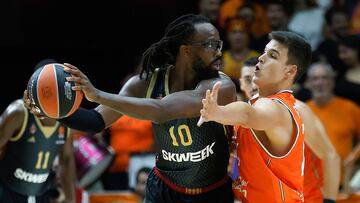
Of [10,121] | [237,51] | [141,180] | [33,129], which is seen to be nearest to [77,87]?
[10,121]

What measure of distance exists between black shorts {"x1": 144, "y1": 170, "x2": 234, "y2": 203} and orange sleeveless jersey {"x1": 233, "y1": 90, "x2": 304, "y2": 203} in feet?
0.88

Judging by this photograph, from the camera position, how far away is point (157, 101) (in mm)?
4297

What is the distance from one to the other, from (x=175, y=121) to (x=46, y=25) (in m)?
5.99

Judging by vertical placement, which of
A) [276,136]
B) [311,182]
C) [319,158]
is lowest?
[311,182]

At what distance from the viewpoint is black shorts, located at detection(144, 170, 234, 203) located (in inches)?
187

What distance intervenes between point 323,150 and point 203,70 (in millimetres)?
1494

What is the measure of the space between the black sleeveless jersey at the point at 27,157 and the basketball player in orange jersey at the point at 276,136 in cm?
194

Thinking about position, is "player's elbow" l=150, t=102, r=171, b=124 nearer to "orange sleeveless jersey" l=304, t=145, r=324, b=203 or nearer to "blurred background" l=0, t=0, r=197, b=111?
"orange sleeveless jersey" l=304, t=145, r=324, b=203

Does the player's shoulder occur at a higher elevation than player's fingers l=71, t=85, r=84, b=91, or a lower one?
lower

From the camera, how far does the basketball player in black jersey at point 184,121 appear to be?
465 centimetres

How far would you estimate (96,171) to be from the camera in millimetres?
7941

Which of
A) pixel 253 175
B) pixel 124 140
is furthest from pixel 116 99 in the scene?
pixel 124 140

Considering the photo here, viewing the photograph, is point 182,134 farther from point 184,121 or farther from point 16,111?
point 16,111

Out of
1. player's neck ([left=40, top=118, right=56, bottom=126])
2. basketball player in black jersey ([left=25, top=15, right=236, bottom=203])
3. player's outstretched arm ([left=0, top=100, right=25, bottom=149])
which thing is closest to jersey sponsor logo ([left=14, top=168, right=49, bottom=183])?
player's outstretched arm ([left=0, top=100, right=25, bottom=149])
